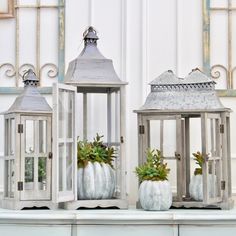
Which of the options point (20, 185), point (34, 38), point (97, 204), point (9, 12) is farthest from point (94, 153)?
point (9, 12)

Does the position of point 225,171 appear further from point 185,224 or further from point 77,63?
point 77,63

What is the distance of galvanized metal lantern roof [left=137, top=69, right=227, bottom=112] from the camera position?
256 cm

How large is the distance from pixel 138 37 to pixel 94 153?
22.6 inches

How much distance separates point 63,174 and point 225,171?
1.89 feet

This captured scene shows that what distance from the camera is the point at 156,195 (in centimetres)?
246

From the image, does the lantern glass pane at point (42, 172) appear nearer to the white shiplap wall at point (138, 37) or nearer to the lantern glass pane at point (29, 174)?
the lantern glass pane at point (29, 174)

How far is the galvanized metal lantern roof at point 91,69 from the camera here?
2566 mm

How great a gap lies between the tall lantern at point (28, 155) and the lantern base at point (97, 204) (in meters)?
0.07

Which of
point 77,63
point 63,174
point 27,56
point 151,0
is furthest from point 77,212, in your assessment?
point 151,0

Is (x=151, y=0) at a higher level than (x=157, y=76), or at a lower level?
higher

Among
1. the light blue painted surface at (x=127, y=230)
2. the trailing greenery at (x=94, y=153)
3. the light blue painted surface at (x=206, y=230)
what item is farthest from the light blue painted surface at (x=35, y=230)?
the light blue painted surface at (x=206, y=230)

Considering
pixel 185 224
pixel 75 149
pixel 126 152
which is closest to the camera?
pixel 185 224

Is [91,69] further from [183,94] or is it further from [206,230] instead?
[206,230]

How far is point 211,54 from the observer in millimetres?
2867
